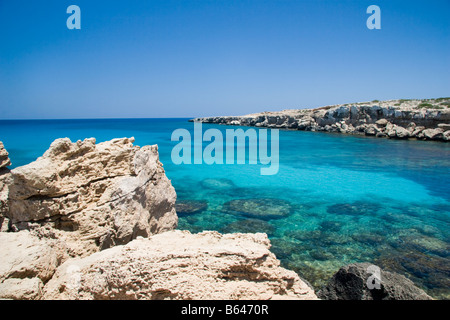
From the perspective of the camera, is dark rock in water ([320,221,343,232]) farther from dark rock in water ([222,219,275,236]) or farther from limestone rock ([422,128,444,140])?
limestone rock ([422,128,444,140])

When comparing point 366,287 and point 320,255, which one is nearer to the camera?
point 366,287

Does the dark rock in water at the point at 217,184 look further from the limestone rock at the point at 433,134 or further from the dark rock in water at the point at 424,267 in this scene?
the limestone rock at the point at 433,134

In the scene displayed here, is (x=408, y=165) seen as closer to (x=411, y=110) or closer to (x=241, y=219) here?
(x=241, y=219)

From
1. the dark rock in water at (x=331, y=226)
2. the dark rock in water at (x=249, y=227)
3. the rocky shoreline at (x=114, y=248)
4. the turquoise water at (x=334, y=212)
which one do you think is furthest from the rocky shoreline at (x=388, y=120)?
the rocky shoreline at (x=114, y=248)

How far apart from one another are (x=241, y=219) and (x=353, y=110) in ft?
143

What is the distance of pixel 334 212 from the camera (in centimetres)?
1060

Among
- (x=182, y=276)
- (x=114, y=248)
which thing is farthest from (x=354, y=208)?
(x=114, y=248)

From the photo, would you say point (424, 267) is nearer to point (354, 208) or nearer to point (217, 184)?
point (354, 208)

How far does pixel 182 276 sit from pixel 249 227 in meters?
5.78

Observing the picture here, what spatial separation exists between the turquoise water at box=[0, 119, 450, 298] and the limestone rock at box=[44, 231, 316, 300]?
320 cm

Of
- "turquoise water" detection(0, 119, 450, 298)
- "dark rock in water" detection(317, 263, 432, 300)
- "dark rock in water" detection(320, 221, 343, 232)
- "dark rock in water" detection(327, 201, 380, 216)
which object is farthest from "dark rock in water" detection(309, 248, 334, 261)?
"dark rock in water" detection(327, 201, 380, 216)

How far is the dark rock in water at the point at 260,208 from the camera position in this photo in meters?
10.1

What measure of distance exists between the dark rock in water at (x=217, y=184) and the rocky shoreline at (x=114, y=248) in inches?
307

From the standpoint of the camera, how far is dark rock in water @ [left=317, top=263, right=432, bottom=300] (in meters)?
3.91
